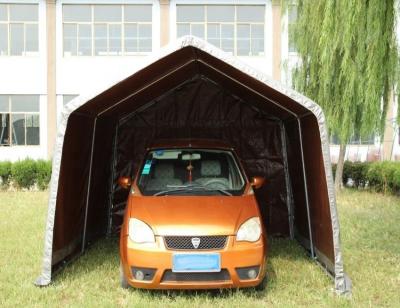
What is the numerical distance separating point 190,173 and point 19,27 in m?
22.8

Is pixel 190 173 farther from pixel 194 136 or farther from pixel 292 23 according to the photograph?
pixel 292 23

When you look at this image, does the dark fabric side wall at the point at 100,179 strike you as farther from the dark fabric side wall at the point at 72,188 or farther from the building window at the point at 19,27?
the building window at the point at 19,27

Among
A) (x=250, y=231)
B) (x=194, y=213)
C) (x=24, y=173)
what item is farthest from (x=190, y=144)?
(x=24, y=173)

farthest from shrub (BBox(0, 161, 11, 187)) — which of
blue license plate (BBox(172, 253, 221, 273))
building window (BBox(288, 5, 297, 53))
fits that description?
blue license plate (BBox(172, 253, 221, 273))

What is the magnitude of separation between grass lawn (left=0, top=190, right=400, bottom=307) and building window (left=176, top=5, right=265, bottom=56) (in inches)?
713

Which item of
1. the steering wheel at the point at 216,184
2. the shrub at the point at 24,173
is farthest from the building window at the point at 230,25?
the steering wheel at the point at 216,184

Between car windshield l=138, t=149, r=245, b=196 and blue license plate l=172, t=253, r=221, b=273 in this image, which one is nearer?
blue license plate l=172, t=253, r=221, b=273

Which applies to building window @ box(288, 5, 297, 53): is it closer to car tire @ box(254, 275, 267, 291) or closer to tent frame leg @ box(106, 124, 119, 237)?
tent frame leg @ box(106, 124, 119, 237)

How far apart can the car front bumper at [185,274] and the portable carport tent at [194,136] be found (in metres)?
1.13

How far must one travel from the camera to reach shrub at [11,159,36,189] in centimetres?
1905

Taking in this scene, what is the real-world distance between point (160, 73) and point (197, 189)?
5.50 feet

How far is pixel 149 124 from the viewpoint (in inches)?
389

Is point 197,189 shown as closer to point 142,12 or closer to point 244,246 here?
point 244,246

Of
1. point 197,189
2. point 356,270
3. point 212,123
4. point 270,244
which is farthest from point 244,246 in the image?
point 212,123
